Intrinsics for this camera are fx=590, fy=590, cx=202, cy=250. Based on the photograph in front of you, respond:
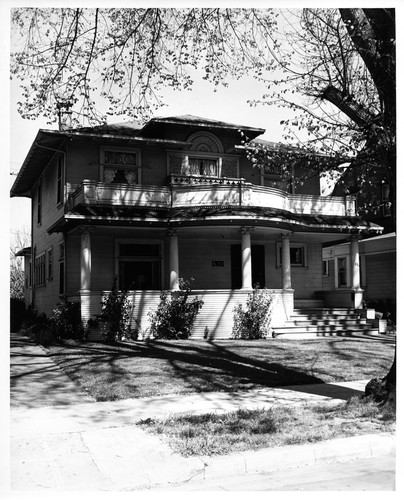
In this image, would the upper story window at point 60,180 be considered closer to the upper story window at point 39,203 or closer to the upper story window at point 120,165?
the upper story window at point 120,165

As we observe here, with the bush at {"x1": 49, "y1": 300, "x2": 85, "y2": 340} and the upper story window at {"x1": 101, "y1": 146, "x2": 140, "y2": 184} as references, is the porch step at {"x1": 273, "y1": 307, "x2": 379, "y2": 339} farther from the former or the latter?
the upper story window at {"x1": 101, "y1": 146, "x2": 140, "y2": 184}

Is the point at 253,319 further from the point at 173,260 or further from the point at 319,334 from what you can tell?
the point at 173,260

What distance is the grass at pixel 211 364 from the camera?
28.8 feet

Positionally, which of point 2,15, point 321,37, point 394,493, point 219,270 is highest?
point 321,37

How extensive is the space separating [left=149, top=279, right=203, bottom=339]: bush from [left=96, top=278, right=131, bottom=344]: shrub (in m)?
0.76

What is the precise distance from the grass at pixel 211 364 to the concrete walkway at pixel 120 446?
60 cm

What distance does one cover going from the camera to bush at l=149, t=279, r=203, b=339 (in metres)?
15.2

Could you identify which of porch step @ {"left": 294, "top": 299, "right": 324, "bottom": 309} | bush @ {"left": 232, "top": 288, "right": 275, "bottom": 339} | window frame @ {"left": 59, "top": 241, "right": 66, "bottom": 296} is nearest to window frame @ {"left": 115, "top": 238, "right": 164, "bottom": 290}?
window frame @ {"left": 59, "top": 241, "right": 66, "bottom": 296}

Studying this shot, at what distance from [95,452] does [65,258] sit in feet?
37.8

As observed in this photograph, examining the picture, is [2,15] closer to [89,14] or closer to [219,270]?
[89,14]

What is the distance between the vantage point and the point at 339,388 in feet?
28.1

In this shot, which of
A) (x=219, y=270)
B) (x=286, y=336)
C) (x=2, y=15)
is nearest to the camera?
(x=2, y=15)

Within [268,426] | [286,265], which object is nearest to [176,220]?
[286,265]
